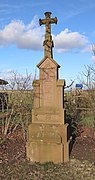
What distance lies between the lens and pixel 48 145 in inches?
286

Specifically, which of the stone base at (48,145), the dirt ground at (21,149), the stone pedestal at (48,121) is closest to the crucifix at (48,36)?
the stone pedestal at (48,121)

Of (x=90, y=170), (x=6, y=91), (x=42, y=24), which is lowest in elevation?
(x=90, y=170)

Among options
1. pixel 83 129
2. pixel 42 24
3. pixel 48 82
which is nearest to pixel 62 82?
pixel 48 82

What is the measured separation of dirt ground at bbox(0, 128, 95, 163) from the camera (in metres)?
7.36

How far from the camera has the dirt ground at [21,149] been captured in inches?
290

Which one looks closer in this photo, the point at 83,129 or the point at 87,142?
the point at 87,142

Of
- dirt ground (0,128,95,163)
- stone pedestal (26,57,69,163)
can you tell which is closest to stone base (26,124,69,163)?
stone pedestal (26,57,69,163)

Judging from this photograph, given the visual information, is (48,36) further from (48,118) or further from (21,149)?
(21,149)

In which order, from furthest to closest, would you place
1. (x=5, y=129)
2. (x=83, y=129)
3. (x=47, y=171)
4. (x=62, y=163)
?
(x=83, y=129), (x=5, y=129), (x=62, y=163), (x=47, y=171)

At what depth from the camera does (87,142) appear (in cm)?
929

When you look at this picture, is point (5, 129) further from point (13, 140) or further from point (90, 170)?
point (90, 170)

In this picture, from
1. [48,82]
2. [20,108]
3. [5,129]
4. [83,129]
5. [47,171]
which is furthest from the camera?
[83,129]

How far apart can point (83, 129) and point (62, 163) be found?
4164mm

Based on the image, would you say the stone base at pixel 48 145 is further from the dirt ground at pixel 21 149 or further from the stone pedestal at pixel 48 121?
the dirt ground at pixel 21 149
